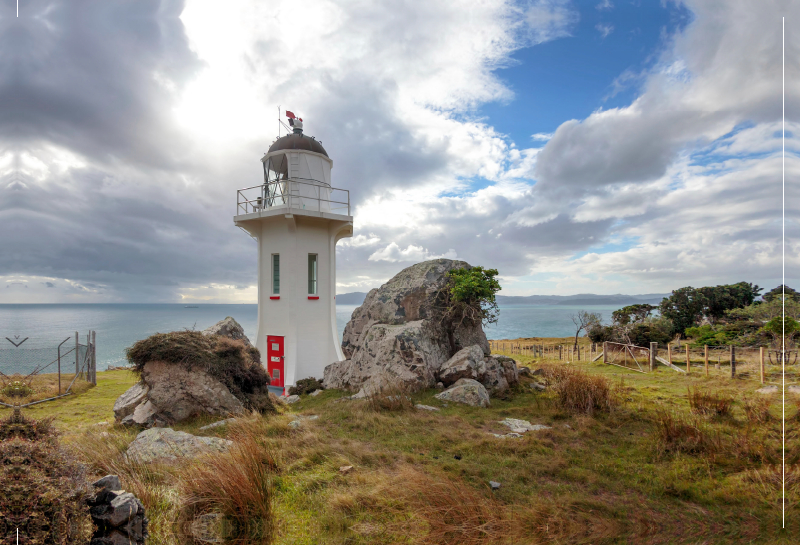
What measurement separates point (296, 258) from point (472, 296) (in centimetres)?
779

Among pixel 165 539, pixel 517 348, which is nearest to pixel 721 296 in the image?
pixel 517 348

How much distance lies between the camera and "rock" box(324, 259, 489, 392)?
12227 millimetres

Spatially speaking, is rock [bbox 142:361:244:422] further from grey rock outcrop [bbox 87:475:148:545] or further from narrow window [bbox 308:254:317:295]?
narrow window [bbox 308:254:317:295]

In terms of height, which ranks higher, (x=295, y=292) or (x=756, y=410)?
(x=295, y=292)

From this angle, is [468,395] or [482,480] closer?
[482,480]

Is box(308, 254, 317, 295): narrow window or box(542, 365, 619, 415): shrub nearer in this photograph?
box(542, 365, 619, 415): shrub

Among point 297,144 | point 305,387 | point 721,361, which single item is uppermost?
point 297,144

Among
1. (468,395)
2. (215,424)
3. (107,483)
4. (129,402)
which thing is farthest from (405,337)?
(107,483)

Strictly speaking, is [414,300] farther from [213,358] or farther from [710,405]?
[710,405]

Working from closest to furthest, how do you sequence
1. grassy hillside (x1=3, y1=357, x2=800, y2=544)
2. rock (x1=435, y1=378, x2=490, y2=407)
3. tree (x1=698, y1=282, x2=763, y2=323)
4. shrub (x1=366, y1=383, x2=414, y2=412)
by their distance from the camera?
grassy hillside (x1=3, y1=357, x2=800, y2=544), shrub (x1=366, y1=383, x2=414, y2=412), rock (x1=435, y1=378, x2=490, y2=407), tree (x1=698, y1=282, x2=763, y2=323)

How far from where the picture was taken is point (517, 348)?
36344mm

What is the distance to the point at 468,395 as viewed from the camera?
10.8m

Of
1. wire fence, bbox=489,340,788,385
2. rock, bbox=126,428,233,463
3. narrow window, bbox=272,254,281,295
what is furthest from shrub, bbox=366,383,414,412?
wire fence, bbox=489,340,788,385

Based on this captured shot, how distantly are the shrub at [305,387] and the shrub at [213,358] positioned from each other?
10.9ft
